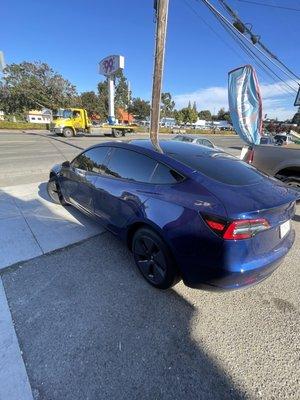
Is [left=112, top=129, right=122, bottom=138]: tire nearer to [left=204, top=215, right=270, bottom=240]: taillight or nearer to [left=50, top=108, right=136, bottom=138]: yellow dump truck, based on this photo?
[left=50, top=108, right=136, bottom=138]: yellow dump truck

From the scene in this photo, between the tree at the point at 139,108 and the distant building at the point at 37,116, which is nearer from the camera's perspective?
the distant building at the point at 37,116

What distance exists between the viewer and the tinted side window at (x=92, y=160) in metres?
3.65

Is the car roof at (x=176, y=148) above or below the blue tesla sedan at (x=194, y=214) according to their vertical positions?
above

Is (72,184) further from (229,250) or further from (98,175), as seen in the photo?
(229,250)

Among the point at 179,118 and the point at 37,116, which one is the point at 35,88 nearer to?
the point at 37,116

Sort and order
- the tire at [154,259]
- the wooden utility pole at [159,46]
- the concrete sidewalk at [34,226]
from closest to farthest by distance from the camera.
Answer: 1. the tire at [154,259]
2. the concrete sidewalk at [34,226]
3. the wooden utility pole at [159,46]

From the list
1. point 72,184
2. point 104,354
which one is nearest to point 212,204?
point 104,354

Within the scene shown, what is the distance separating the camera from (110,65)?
2600cm

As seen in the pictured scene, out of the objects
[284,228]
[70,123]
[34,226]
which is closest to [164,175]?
[284,228]

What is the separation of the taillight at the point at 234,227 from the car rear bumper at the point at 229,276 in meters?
0.28

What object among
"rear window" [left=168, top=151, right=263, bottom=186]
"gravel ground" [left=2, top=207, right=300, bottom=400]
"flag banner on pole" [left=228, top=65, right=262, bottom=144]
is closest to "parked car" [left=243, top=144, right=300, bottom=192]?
"flag banner on pole" [left=228, top=65, right=262, bottom=144]

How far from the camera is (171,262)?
2.53 meters

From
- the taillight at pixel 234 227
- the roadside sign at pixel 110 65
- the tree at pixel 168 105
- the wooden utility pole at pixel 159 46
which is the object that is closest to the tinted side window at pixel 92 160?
the taillight at pixel 234 227

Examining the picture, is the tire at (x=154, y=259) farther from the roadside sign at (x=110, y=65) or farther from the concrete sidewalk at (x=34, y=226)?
the roadside sign at (x=110, y=65)
